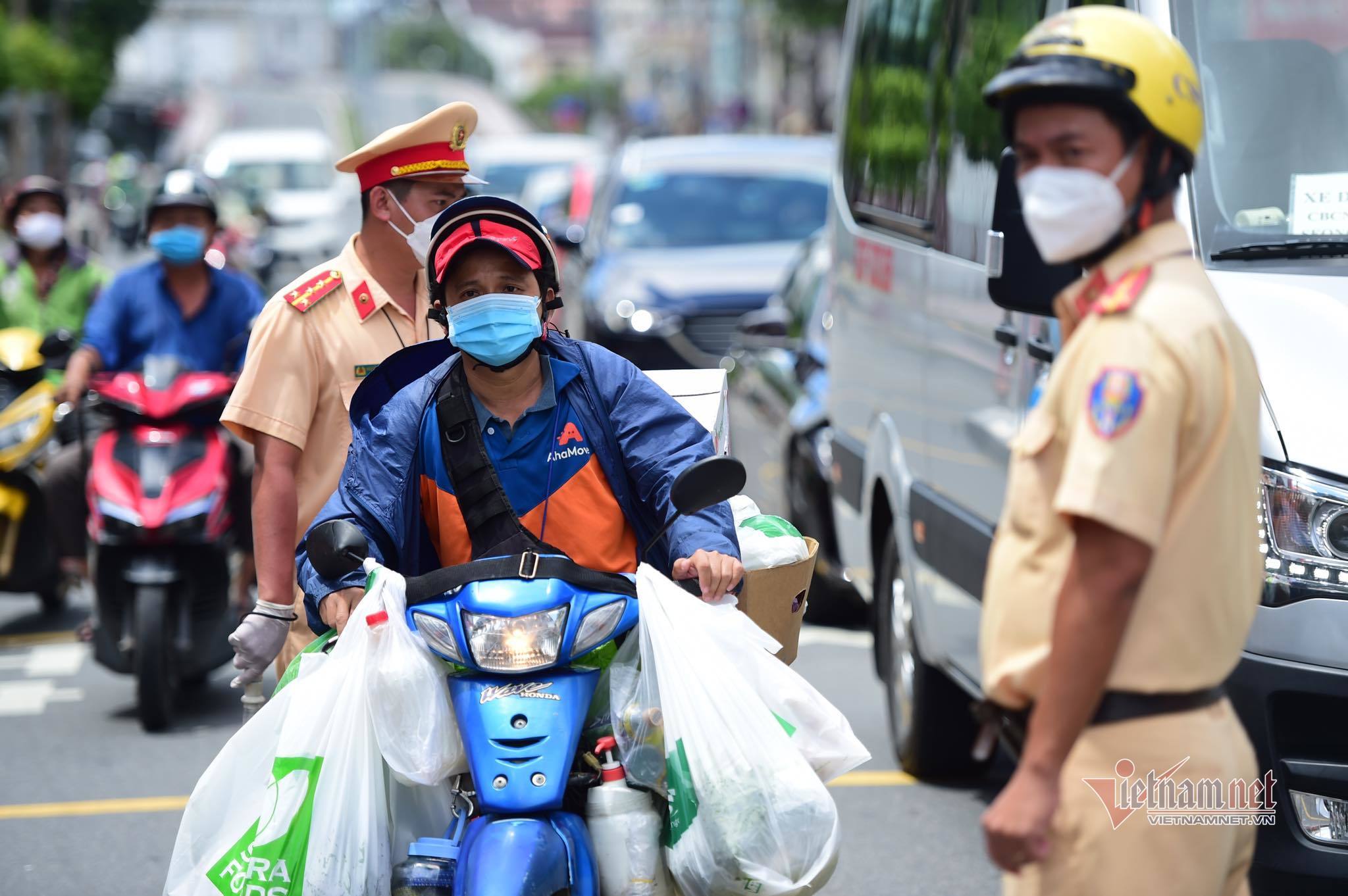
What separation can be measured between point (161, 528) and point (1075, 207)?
207 inches

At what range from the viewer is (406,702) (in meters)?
3.37

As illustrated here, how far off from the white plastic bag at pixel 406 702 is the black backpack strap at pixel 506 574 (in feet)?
0.19

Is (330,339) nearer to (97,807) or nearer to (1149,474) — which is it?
(97,807)

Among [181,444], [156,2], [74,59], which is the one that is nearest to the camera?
[181,444]

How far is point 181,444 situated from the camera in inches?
288

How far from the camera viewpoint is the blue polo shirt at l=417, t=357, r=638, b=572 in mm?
3752

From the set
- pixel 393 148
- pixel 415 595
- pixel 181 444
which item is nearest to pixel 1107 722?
pixel 415 595

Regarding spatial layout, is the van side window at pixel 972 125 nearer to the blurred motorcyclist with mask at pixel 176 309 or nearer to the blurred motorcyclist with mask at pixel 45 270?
the blurred motorcyclist with mask at pixel 176 309

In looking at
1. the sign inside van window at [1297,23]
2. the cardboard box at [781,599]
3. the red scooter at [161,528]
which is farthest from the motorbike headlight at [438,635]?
the red scooter at [161,528]

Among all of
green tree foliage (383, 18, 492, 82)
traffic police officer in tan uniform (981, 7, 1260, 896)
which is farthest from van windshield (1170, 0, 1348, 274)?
green tree foliage (383, 18, 492, 82)

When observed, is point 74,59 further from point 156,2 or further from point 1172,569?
point 1172,569

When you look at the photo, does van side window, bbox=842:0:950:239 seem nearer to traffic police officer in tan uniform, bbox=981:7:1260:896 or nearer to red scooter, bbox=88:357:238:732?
red scooter, bbox=88:357:238:732

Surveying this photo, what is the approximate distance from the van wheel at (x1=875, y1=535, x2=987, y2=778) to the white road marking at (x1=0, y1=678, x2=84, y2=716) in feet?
11.5

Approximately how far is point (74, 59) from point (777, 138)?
136ft
